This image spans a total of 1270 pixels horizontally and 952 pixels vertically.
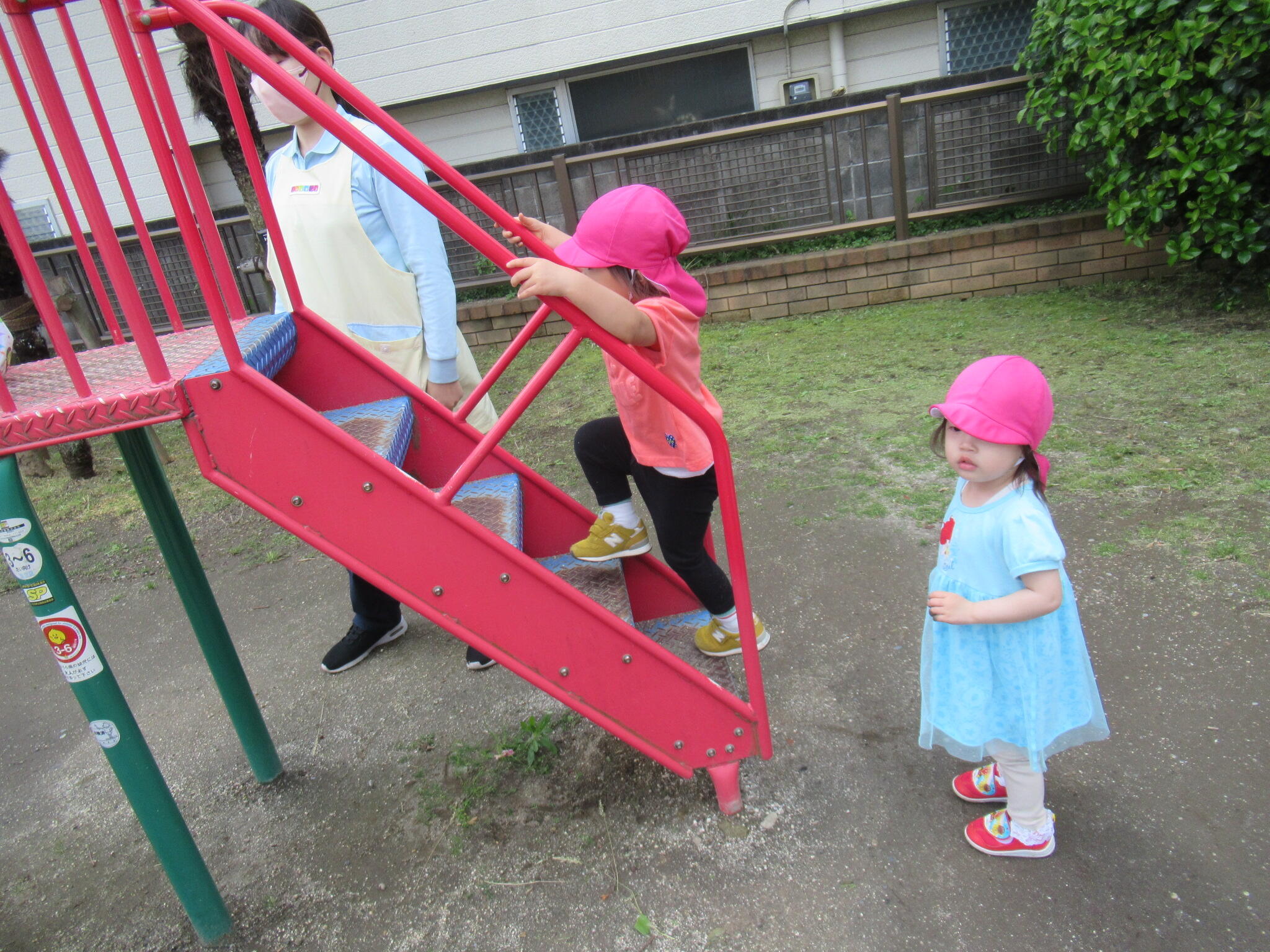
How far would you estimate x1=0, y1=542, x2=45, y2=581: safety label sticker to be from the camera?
4.91ft

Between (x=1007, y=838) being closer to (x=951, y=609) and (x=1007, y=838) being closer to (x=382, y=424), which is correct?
(x=951, y=609)

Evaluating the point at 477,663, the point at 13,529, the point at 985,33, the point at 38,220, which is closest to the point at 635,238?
the point at 13,529

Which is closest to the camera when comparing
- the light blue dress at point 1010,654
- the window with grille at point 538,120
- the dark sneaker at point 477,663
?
the light blue dress at point 1010,654

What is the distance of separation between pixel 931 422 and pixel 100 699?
11.7 feet

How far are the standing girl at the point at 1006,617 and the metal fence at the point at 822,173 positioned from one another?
17.6 feet

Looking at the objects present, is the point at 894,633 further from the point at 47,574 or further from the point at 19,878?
A: the point at 19,878

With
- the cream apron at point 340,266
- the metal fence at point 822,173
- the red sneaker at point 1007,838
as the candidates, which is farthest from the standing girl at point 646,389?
the metal fence at point 822,173

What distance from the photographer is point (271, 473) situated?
157cm

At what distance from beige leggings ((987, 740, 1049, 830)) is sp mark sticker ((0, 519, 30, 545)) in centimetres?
191

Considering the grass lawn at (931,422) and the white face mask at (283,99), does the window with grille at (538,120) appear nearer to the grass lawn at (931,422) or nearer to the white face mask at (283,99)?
the grass lawn at (931,422)

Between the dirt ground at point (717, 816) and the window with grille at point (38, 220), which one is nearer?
the dirt ground at point (717, 816)

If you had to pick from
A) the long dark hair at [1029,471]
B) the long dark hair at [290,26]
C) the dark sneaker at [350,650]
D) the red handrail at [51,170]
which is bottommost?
the dark sneaker at [350,650]

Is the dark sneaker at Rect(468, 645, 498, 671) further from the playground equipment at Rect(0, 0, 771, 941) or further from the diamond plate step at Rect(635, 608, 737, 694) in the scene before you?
the playground equipment at Rect(0, 0, 771, 941)

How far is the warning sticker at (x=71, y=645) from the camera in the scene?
155cm
